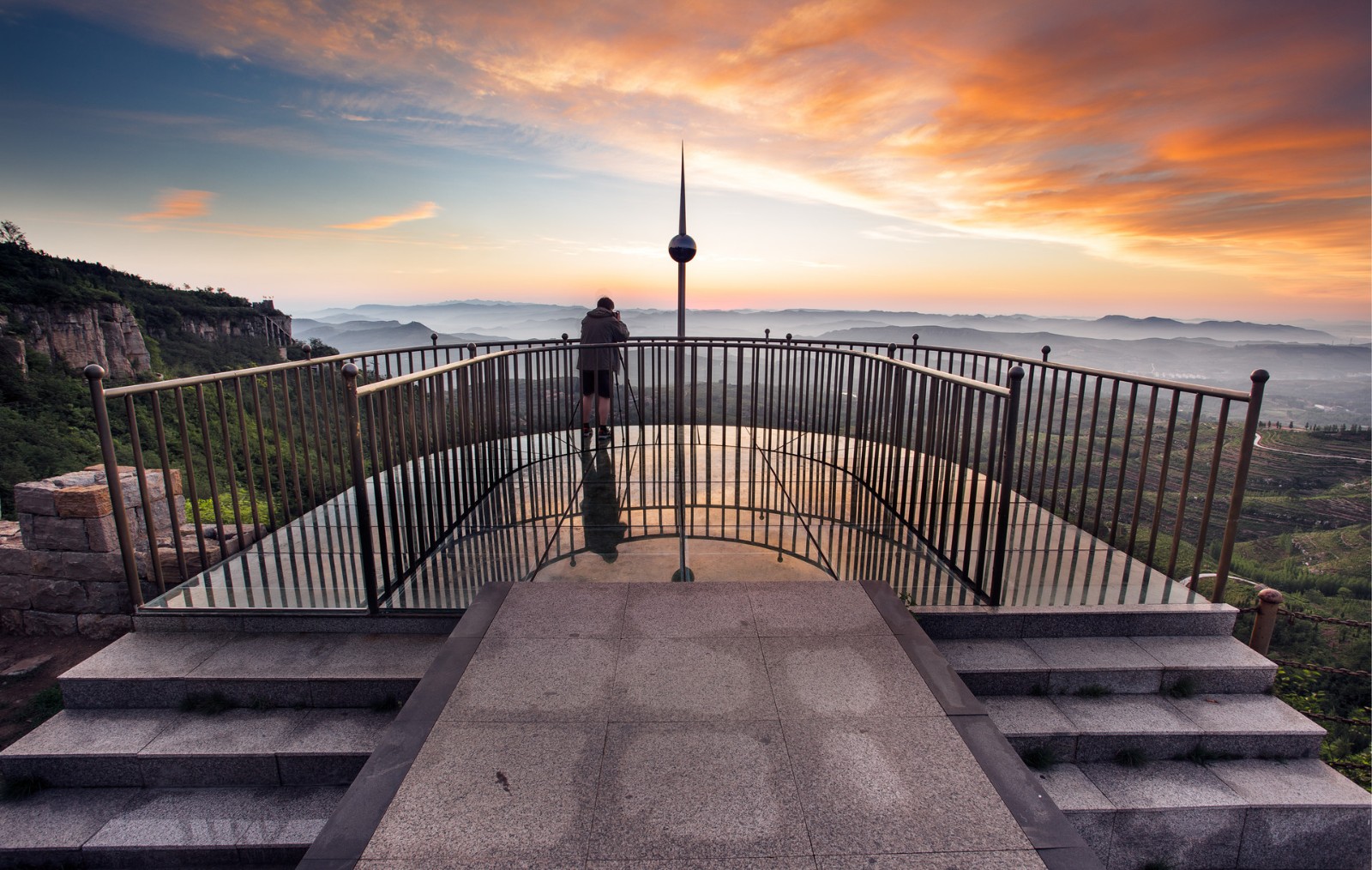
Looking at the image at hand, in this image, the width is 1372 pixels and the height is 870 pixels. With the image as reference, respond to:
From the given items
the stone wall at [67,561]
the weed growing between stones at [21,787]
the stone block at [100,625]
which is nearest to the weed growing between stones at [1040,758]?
the weed growing between stones at [21,787]

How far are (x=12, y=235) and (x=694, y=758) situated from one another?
335ft

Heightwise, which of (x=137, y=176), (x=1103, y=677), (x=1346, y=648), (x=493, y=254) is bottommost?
(x=1346, y=648)

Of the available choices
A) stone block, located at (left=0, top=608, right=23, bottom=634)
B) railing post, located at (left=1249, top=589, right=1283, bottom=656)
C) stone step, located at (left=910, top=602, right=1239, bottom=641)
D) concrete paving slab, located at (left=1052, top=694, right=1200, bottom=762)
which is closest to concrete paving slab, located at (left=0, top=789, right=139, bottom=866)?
stone step, located at (left=910, top=602, right=1239, bottom=641)

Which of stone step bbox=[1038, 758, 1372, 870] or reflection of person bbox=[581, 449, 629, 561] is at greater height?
reflection of person bbox=[581, 449, 629, 561]

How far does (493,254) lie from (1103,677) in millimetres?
31713

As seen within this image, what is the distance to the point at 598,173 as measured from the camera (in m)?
29.3

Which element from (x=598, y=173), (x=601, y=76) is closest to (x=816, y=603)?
(x=601, y=76)

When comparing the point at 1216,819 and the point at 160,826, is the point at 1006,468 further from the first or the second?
the point at 160,826

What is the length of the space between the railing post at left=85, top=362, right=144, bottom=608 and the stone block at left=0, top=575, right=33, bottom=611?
4.81m

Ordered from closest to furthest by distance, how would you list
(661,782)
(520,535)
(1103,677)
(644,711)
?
1. (661,782)
2. (644,711)
3. (1103,677)
4. (520,535)

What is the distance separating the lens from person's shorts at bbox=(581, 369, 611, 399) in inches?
290

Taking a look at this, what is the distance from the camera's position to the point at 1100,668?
2904mm

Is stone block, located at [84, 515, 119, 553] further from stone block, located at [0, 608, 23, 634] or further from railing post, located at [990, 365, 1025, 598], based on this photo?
railing post, located at [990, 365, 1025, 598]

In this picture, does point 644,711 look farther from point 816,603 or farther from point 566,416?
point 566,416
